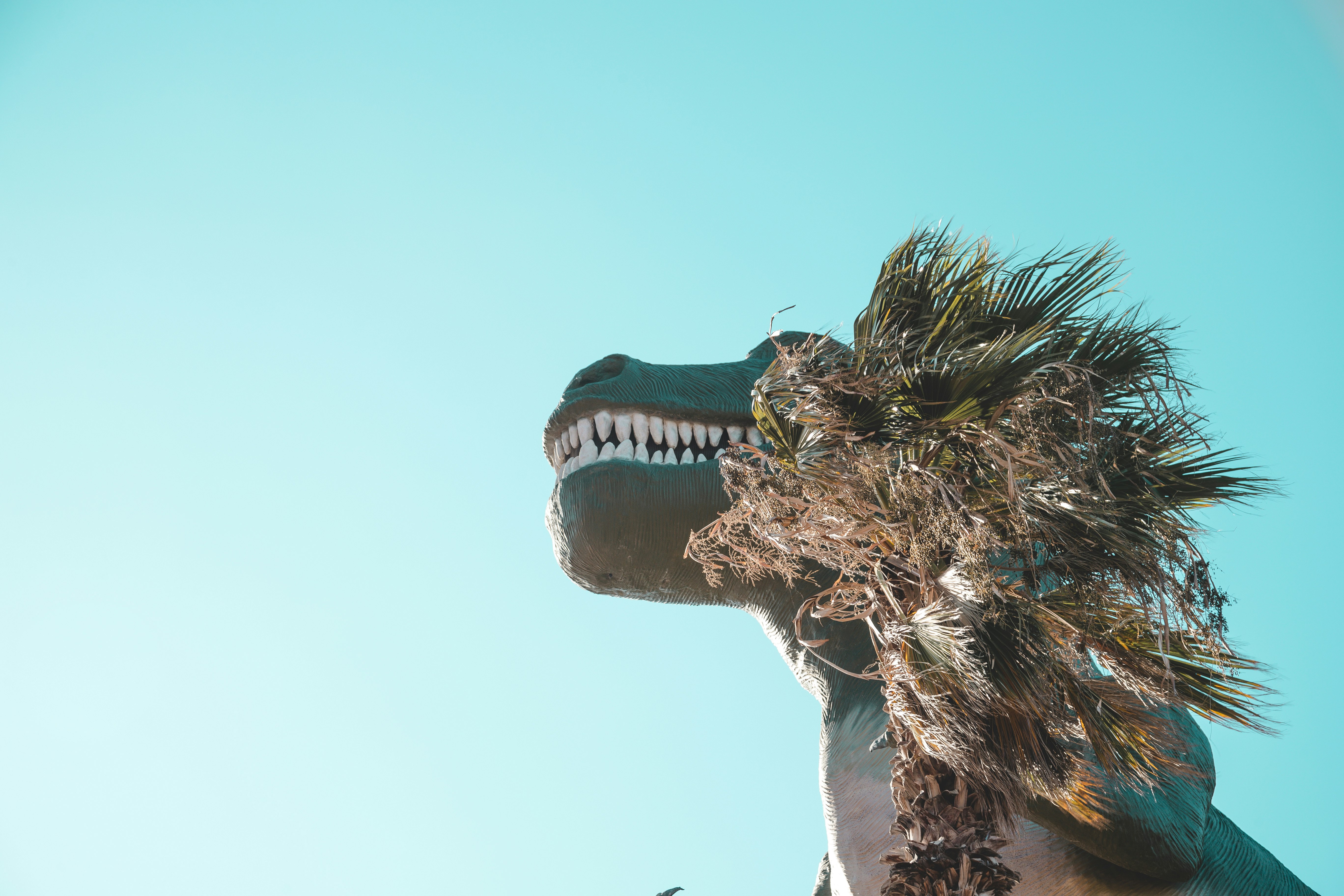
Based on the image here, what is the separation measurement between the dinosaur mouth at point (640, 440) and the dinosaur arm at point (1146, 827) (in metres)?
2.35

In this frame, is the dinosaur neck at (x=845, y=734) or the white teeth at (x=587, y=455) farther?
the white teeth at (x=587, y=455)

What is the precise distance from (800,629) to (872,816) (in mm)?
1018

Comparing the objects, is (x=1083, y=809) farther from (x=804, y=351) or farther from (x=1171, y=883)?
(x=804, y=351)

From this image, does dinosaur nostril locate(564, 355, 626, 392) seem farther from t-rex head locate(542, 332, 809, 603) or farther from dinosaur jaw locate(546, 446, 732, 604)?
dinosaur jaw locate(546, 446, 732, 604)

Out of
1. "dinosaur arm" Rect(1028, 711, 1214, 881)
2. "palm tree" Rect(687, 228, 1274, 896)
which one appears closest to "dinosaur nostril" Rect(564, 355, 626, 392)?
"palm tree" Rect(687, 228, 1274, 896)

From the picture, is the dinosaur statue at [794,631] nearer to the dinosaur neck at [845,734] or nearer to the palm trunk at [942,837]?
the dinosaur neck at [845,734]

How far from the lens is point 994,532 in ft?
13.4

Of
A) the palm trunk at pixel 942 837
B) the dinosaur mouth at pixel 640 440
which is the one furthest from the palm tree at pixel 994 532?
the dinosaur mouth at pixel 640 440

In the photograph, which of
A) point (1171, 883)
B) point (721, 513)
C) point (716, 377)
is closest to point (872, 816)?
point (1171, 883)

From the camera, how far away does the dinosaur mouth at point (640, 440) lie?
5.50 m

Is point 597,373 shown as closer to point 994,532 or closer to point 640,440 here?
A: point 640,440

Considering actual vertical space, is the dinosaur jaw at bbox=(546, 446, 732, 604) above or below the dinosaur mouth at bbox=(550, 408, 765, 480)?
below

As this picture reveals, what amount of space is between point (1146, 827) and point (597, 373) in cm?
339

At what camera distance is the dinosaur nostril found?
5.75 metres
